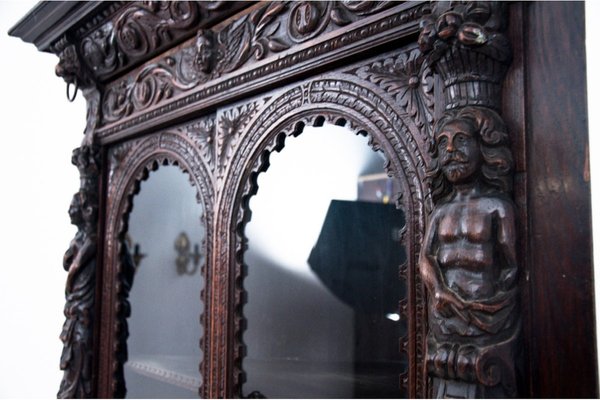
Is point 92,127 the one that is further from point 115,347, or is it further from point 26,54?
point 26,54

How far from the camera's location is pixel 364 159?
117cm

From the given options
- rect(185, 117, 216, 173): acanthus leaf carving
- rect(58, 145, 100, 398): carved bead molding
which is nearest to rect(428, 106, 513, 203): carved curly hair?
rect(185, 117, 216, 173): acanthus leaf carving

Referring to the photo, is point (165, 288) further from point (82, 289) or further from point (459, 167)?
point (459, 167)

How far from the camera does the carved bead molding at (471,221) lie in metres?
0.82

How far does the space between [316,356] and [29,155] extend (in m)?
1.71

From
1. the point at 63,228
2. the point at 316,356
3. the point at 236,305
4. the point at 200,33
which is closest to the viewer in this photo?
the point at 316,356

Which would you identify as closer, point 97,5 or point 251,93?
point 251,93

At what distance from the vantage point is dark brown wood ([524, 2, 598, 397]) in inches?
31.9

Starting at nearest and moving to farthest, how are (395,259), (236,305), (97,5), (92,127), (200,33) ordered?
(395,259) < (236,305) < (200,33) < (97,5) < (92,127)

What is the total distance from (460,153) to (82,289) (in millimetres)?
1350

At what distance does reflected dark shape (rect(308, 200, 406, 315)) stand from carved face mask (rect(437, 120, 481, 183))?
8.6 inches

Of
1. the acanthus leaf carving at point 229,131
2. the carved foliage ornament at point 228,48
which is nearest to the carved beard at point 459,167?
the carved foliage ornament at point 228,48

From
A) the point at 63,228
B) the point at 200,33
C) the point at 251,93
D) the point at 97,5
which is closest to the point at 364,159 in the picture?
the point at 251,93

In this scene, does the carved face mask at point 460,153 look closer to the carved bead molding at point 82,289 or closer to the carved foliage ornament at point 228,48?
the carved foliage ornament at point 228,48
